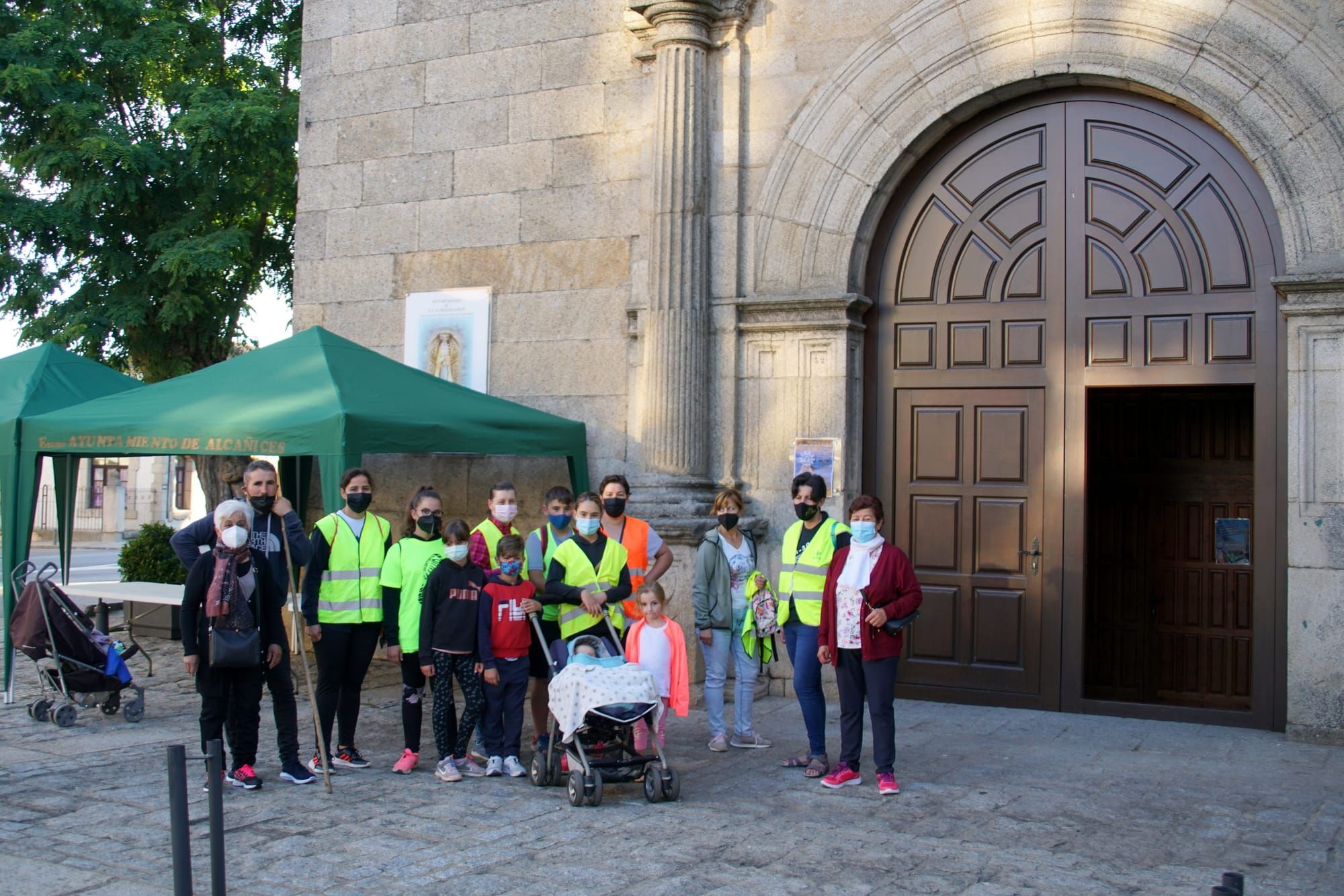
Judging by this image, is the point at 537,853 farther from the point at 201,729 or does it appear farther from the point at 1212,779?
the point at 1212,779

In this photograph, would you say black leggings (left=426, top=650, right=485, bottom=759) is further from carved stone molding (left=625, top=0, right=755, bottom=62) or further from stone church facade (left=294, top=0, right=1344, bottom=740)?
carved stone molding (left=625, top=0, right=755, bottom=62)

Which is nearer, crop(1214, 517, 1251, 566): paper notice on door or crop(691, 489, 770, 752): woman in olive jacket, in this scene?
crop(691, 489, 770, 752): woman in olive jacket

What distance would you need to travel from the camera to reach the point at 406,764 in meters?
7.17

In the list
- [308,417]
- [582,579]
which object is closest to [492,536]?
[582,579]

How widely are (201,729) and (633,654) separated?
7.50ft

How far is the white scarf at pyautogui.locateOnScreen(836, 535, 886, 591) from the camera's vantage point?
22.6 feet

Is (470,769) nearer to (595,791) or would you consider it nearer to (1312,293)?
(595,791)

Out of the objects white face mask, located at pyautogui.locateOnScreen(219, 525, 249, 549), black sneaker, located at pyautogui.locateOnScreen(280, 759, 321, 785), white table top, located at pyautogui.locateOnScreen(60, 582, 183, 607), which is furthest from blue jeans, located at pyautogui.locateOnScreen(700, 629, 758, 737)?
white table top, located at pyautogui.locateOnScreen(60, 582, 183, 607)

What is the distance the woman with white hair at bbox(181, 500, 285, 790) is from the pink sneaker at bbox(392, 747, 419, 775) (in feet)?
2.54

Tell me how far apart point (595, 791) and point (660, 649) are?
98 cm

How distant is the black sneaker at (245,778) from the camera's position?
22.1 feet

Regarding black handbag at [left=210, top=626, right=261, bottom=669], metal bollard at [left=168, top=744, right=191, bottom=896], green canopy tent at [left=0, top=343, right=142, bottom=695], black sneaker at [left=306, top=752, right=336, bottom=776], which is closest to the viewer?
metal bollard at [left=168, top=744, right=191, bottom=896]

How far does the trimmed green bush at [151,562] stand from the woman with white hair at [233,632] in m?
7.70

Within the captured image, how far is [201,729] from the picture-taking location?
662cm
